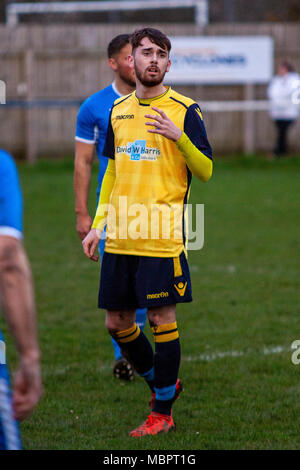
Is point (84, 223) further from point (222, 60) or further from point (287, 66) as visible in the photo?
point (222, 60)

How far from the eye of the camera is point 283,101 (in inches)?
768

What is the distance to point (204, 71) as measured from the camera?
20.2 meters

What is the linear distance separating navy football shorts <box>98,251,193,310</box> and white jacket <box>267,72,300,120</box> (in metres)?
15.6

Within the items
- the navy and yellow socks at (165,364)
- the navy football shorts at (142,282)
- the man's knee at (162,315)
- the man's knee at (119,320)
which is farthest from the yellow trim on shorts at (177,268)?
the man's knee at (119,320)

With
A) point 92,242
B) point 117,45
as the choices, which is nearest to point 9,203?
point 92,242

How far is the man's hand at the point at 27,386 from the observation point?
8.00 feet

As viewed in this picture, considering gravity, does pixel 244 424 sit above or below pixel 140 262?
below

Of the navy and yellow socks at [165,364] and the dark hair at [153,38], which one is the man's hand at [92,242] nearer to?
the navy and yellow socks at [165,364]

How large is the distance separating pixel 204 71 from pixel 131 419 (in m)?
16.4

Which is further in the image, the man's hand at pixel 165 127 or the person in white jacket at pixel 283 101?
the person in white jacket at pixel 283 101

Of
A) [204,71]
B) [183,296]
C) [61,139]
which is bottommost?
[61,139]

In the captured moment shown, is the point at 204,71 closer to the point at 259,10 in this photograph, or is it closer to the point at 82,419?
the point at 259,10

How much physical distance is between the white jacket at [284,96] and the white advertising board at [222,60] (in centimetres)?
70

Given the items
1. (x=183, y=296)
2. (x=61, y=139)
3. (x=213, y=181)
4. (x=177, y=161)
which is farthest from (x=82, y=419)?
(x=61, y=139)
